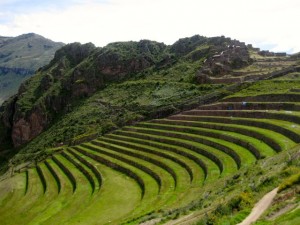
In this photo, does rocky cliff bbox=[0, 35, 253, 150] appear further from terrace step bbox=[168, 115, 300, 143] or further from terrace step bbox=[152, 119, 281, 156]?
terrace step bbox=[152, 119, 281, 156]

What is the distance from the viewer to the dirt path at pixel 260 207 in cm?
1396

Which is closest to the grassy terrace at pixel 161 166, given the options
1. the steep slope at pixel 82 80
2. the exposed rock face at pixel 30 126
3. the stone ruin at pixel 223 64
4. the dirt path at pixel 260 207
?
the dirt path at pixel 260 207

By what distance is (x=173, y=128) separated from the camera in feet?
142

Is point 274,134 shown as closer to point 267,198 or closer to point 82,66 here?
point 267,198

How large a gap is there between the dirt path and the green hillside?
0.31m

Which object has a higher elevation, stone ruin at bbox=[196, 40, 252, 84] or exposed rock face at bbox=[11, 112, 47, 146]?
stone ruin at bbox=[196, 40, 252, 84]

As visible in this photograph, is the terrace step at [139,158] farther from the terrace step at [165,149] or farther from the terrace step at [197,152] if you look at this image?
the terrace step at [197,152]

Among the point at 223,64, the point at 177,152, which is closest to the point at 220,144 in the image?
the point at 177,152

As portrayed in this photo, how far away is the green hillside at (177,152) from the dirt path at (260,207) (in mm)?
309

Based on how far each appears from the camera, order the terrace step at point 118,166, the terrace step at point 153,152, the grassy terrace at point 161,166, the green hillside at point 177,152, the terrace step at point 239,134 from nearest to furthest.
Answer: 1. the green hillside at point 177,152
2. the grassy terrace at point 161,166
3. the terrace step at point 239,134
4. the terrace step at point 153,152
5. the terrace step at point 118,166

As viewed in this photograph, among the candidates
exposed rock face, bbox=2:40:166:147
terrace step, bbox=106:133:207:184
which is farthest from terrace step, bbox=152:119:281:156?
exposed rock face, bbox=2:40:166:147

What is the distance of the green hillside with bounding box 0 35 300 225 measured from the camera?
66.3 ft

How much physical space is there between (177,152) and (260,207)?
2197cm

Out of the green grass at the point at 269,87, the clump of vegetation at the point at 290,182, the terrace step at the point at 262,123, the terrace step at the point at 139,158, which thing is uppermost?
the green grass at the point at 269,87
